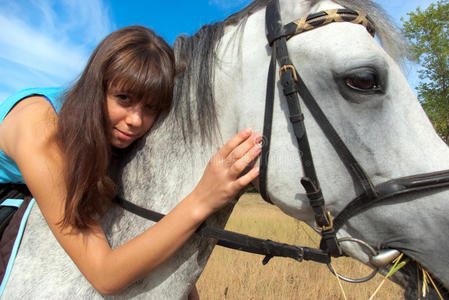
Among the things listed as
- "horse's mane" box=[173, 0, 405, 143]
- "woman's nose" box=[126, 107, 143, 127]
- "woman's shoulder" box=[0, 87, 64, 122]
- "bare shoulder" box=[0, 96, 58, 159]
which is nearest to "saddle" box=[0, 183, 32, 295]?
"bare shoulder" box=[0, 96, 58, 159]

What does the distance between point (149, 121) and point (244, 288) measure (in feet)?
11.9

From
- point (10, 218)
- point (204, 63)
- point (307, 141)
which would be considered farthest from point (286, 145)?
point (10, 218)

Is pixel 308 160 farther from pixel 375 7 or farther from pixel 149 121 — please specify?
pixel 375 7

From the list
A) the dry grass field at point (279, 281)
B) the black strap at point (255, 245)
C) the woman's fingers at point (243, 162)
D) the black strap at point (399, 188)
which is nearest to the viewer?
the black strap at point (399, 188)

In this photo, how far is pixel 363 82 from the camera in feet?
→ 3.79

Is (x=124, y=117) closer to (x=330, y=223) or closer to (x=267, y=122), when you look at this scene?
(x=267, y=122)

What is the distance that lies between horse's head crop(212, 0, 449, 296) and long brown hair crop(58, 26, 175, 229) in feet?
1.69

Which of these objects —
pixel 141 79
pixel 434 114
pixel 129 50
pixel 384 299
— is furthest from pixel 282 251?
pixel 434 114

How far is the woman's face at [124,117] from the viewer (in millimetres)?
1417

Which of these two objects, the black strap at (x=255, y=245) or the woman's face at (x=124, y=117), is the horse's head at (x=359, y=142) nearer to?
the black strap at (x=255, y=245)

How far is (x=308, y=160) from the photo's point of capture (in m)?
1.21

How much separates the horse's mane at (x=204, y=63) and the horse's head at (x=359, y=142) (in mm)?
203

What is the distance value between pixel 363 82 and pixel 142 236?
1.14 meters

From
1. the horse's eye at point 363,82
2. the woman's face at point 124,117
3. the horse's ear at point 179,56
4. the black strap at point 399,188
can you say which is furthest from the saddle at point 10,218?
the horse's eye at point 363,82
